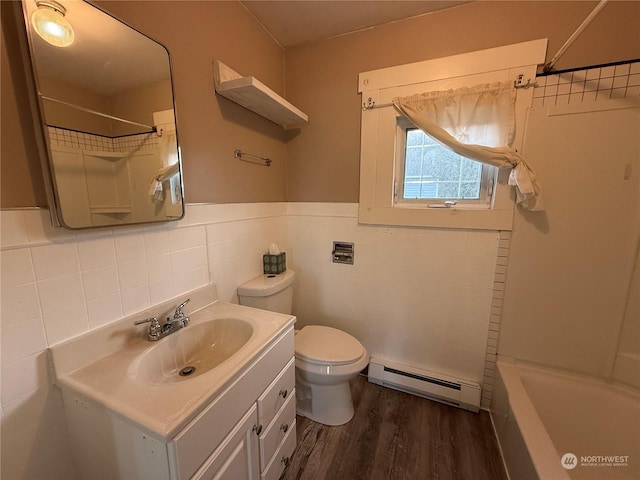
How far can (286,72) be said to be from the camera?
181 cm

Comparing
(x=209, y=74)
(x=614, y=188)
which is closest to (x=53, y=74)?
(x=209, y=74)

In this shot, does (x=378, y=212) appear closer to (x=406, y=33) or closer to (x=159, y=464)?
(x=406, y=33)

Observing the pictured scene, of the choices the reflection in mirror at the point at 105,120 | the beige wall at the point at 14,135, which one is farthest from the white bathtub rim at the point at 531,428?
the beige wall at the point at 14,135

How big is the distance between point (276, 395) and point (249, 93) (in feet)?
4.72

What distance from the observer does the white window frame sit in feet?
4.30

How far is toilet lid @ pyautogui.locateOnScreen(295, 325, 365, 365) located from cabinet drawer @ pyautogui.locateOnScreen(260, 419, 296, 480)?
0.33 metres

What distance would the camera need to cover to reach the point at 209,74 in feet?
4.03

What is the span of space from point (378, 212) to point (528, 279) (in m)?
0.92

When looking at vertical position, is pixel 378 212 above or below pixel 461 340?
above

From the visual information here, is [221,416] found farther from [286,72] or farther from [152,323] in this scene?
[286,72]

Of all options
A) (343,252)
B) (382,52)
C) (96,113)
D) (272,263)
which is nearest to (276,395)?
(272,263)

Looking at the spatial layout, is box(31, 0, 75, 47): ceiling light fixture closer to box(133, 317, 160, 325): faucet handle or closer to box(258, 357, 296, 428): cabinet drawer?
box(133, 317, 160, 325): faucet handle

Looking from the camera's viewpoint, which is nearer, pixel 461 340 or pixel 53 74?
pixel 53 74

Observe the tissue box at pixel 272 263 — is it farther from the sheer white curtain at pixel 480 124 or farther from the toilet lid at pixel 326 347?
the sheer white curtain at pixel 480 124
